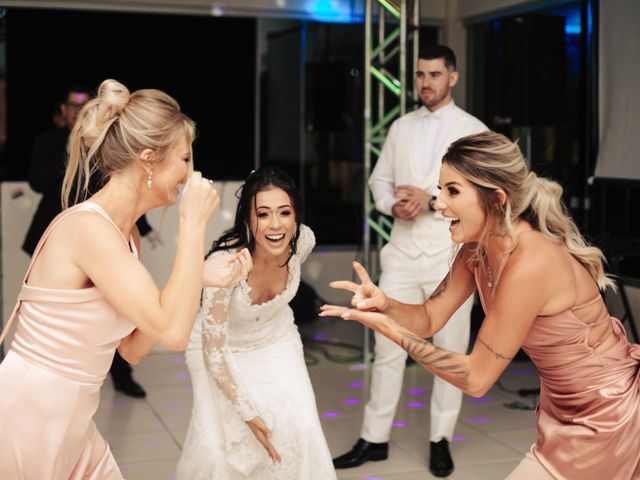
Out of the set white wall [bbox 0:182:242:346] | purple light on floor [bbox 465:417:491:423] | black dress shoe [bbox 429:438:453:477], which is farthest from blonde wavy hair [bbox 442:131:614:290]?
white wall [bbox 0:182:242:346]

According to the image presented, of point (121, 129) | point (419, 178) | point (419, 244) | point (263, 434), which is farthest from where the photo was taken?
point (419, 178)

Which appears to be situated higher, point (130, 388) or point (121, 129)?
point (121, 129)

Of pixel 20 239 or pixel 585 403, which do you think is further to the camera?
pixel 20 239

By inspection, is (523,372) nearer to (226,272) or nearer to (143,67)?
(226,272)

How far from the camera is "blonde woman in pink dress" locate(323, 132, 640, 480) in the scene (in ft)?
7.59

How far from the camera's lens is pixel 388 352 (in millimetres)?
4293

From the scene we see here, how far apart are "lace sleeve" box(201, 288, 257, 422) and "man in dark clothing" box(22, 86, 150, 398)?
81.2 inches

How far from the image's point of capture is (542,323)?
7.69 ft

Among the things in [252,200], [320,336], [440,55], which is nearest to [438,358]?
[252,200]

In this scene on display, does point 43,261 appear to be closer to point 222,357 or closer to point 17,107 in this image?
point 222,357

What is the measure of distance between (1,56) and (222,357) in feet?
20.5

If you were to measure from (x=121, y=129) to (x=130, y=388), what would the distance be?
3544mm

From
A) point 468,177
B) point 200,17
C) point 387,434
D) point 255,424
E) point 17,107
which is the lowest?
point 387,434

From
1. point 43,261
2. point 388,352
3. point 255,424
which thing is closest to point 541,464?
point 255,424
